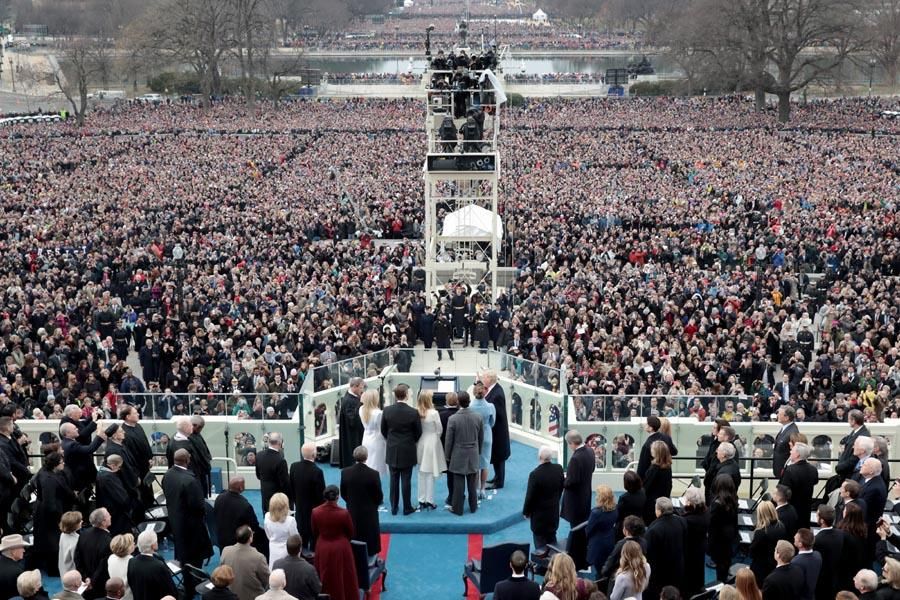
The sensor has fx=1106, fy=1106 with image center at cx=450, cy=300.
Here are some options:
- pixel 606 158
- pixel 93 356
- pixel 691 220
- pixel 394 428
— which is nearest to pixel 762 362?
pixel 394 428

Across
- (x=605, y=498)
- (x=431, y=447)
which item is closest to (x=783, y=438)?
(x=605, y=498)

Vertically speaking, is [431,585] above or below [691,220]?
below

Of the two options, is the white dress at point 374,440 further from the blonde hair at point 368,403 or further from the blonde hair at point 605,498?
the blonde hair at point 605,498

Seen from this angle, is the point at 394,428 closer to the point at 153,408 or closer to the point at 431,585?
the point at 431,585

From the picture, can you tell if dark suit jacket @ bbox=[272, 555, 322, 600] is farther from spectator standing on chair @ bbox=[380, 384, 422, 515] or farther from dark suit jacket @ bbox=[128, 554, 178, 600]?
spectator standing on chair @ bbox=[380, 384, 422, 515]

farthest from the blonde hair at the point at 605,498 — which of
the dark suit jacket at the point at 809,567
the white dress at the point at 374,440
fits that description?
the white dress at the point at 374,440

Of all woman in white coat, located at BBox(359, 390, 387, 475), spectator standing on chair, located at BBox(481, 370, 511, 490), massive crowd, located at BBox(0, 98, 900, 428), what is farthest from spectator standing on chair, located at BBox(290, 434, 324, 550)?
massive crowd, located at BBox(0, 98, 900, 428)

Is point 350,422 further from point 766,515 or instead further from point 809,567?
point 809,567
